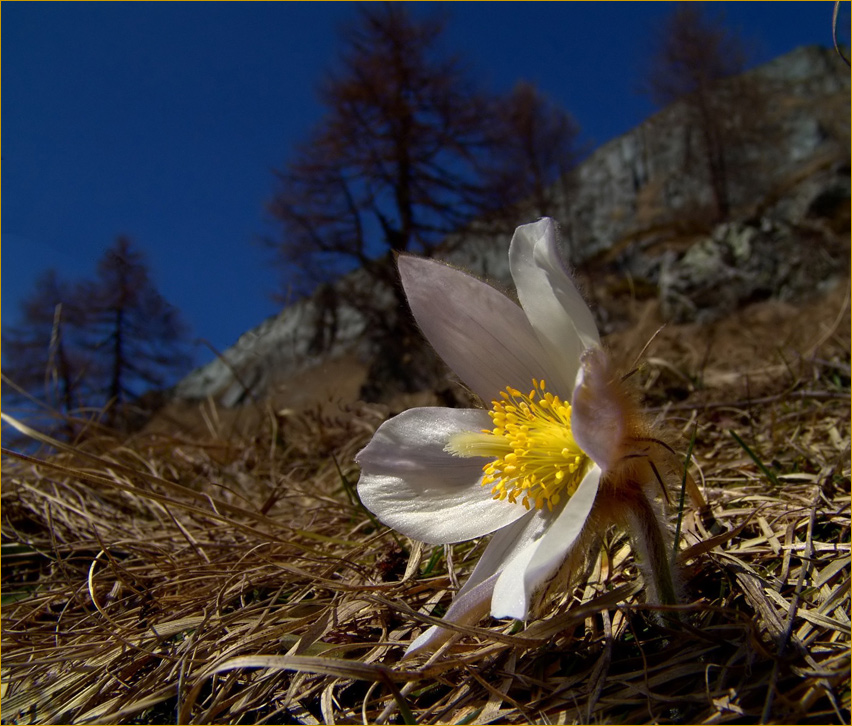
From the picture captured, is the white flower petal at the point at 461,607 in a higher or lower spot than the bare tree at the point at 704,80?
lower

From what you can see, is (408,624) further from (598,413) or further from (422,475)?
(598,413)

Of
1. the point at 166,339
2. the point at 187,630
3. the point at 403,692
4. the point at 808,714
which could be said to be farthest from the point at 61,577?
the point at 166,339

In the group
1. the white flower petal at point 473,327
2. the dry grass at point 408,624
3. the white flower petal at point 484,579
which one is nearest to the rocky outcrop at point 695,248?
the white flower petal at point 473,327

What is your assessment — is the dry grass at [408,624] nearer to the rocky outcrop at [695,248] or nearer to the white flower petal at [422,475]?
the white flower petal at [422,475]

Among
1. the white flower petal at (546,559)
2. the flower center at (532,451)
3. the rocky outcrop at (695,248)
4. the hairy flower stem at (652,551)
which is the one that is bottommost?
the hairy flower stem at (652,551)

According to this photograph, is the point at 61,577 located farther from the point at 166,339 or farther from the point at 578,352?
the point at 166,339

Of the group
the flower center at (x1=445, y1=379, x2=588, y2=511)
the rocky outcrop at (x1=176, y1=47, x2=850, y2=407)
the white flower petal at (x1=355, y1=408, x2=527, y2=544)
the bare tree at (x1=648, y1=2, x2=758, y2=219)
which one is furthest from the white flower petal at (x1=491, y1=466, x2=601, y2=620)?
the bare tree at (x1=648, y1=2, x2=758, y2=219)

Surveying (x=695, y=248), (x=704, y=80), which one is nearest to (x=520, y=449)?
(x=695, y=248)
